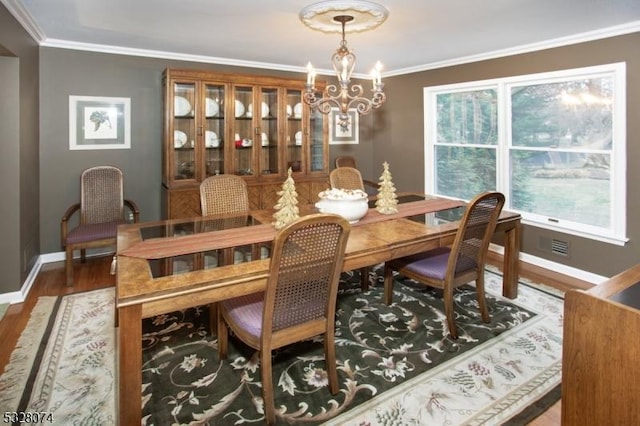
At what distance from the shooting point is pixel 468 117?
4.79 m

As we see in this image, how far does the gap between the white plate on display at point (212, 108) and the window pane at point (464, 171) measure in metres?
2.88

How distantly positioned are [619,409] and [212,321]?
2.24 m

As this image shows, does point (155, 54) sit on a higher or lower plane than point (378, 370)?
higher

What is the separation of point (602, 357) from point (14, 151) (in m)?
3.94

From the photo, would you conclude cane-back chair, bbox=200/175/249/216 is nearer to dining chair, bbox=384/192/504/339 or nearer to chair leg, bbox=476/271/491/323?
dining chair, bbox=384/192/504/339

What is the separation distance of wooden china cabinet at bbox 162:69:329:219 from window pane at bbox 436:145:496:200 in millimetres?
1583

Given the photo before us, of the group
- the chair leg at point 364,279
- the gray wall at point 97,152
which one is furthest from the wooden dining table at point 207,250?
the gray wall at point 97,152

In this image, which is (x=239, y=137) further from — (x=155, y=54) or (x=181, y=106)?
(x=155, y=54)

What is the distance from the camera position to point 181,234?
7.91 ft

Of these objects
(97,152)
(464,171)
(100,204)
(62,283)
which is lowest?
(62,283)

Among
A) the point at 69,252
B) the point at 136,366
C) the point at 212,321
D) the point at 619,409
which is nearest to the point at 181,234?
the point at 212,321

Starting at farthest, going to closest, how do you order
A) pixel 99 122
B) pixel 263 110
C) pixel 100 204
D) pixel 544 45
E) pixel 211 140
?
pixel 263 110, pixel 211 140, pixel 99 122, pixel 100 204, pixel 544 45

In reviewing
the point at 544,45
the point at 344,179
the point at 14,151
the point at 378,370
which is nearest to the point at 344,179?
the point at 344,179

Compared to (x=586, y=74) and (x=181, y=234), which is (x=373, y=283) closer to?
(x=181, y=234)
